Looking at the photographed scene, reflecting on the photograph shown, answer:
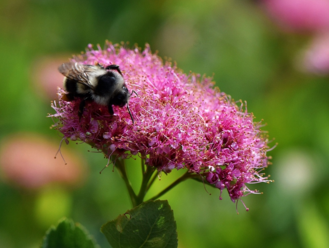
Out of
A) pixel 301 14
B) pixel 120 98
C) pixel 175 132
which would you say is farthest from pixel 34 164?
pixel 301 14

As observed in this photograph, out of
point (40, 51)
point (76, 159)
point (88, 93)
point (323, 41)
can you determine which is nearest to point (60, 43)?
point (40, 51)

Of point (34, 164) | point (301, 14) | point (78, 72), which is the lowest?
point (34, 164)

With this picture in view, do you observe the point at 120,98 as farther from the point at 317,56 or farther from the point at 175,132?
the point at 317,56

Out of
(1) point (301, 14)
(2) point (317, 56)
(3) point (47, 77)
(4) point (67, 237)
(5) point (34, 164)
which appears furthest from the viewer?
(1) point (301, 14)

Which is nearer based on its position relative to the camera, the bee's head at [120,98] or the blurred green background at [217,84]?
the bee's head at [120,98]

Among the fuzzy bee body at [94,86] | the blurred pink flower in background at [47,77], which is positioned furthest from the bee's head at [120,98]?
the blurred pink flower in background at [47,77]

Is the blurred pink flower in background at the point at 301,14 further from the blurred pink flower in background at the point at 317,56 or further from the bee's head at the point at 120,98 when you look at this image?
the bee's head at the point at 120,98

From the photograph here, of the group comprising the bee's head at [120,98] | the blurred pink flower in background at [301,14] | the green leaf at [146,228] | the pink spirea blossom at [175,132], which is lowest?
the green leaf at [146,228]

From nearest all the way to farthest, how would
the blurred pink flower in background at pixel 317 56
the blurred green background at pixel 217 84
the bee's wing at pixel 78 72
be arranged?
1. the bee's wing at pixel 78 72
2. the blurred green background at pixel 217 84
3. the blurred pink flower in background at pixel 317 56

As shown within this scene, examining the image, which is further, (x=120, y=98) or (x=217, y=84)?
(x=217, y=84)
